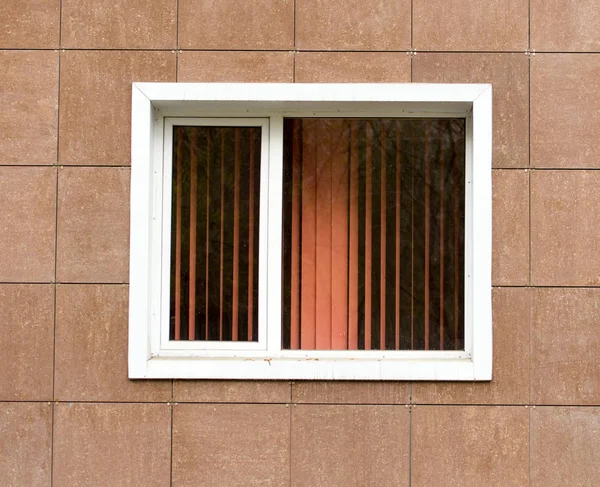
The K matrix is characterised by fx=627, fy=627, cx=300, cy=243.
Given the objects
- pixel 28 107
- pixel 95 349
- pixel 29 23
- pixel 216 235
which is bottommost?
pixel 95 349

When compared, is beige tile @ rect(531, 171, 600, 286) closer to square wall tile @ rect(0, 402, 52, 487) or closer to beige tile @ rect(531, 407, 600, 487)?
beige tile @ rect(531, 407, 600, 487)

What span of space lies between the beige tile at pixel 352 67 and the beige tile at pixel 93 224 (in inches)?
53.6

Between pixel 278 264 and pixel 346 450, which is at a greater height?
pixel 278 264

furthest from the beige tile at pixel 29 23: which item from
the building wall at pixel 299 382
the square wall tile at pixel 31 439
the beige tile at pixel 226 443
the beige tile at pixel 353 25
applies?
the beige tile at pixel 226 443

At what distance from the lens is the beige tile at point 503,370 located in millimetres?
4055

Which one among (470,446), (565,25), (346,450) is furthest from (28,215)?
(565,25)

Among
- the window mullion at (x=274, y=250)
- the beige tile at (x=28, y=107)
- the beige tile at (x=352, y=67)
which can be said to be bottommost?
the window mullion at (x=274, y=250)

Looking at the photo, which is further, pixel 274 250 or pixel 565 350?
pixel 274 250

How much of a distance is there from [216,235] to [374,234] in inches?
42.0

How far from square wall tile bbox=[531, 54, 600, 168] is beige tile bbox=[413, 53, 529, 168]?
73 mm

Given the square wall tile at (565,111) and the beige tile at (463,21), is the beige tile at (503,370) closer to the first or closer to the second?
the square wall tile at (565,111)

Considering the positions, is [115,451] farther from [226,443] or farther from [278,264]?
[278,264]

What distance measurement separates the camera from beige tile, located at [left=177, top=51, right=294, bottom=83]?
161 inches

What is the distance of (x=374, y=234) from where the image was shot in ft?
13.9
